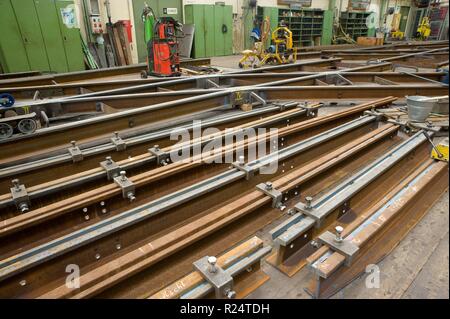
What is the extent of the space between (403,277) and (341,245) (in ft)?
1.35

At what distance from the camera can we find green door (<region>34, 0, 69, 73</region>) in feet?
22.8

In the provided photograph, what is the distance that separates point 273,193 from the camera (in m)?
1.86

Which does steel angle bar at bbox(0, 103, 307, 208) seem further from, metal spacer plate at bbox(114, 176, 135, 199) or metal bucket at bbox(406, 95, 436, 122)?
metal bucket at bbox(406, 95, 436, 122)

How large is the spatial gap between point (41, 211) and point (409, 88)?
443 cm

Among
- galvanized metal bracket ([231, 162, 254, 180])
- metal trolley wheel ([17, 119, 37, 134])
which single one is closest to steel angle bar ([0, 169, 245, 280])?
galvanized metal bracket ([231, 162, 254, 180])

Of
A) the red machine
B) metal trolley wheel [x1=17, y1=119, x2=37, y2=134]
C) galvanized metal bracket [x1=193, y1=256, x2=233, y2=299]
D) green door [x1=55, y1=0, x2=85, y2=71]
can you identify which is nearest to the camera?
galvanized metal bracket [x1=193, y1=256, x2=233, y2=299]

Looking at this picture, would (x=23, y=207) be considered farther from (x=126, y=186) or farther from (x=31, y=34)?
(x=31, y=34)

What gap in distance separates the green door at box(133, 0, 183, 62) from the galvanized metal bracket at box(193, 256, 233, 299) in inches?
379

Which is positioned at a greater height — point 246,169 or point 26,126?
point 26,126

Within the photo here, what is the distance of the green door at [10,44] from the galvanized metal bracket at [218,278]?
314 inches

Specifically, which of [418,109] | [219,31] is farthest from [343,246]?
[219,31]

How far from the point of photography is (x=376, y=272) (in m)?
1.45
